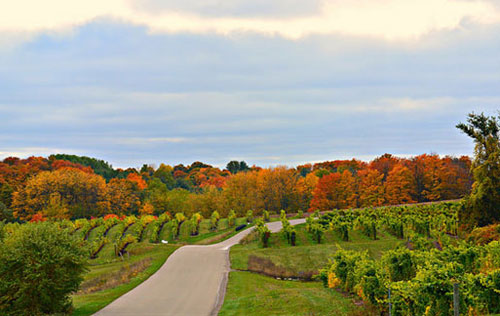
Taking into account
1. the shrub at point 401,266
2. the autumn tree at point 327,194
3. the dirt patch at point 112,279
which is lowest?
the dirt patch at point 112,279

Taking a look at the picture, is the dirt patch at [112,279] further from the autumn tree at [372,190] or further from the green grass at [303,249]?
the autumn tree at [372,190]

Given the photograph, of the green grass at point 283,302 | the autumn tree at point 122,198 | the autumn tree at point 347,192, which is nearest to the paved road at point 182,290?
the green grass at point 283,302

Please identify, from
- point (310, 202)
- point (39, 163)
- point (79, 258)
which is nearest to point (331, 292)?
point (79, 258)

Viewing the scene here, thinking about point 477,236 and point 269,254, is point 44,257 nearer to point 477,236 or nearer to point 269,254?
point 269,254

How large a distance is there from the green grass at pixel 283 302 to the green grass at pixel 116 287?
5.49 meters

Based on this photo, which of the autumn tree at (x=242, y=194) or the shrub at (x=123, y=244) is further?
the autumn tree at (x=242, y=194)

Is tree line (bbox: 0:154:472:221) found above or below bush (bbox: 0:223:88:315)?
above

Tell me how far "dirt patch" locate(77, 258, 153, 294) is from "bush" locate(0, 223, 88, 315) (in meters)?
6.36

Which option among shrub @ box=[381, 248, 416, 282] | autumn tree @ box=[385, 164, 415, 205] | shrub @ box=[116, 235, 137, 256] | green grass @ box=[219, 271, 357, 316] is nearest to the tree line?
autumn tree @ box=[385, 164, 415, 205]

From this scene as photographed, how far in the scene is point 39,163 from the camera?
9031 cm

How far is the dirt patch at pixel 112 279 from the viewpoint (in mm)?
23828

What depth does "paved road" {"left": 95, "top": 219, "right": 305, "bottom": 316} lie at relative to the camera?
17375 mm

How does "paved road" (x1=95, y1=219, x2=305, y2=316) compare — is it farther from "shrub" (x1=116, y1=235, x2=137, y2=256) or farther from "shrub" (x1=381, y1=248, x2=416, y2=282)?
"shrub" (x1=116, y1=235, x2=137, y2=256)

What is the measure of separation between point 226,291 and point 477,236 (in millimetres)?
16633
